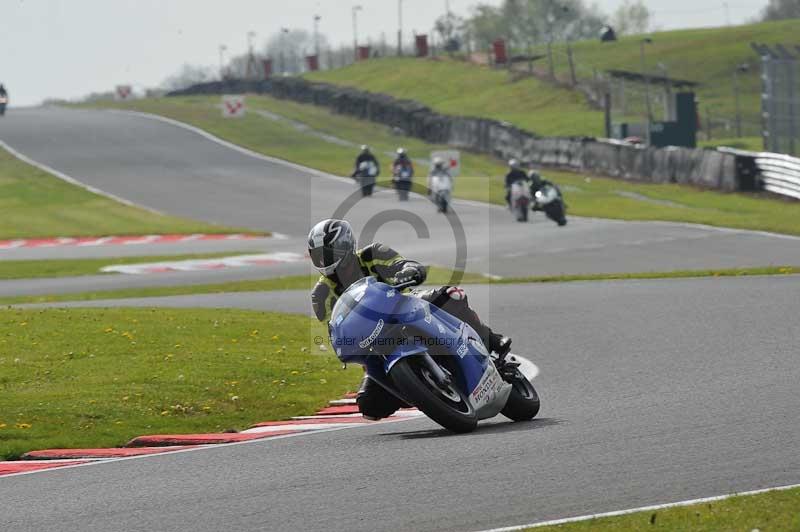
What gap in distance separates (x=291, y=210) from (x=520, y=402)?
33.0m

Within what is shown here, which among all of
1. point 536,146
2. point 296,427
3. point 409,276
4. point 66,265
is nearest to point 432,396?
point 409,276

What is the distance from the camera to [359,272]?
9547 millimetres

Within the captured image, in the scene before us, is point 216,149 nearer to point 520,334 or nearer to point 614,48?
point 614,48

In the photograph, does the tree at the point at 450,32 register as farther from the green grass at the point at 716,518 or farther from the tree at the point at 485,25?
the green grass at the point at 716,518

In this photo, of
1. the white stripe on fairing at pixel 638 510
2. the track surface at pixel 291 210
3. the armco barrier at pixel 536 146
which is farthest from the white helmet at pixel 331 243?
the armco barrier at pixel 536 146

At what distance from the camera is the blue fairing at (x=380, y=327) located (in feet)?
29.6

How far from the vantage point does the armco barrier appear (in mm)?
38750

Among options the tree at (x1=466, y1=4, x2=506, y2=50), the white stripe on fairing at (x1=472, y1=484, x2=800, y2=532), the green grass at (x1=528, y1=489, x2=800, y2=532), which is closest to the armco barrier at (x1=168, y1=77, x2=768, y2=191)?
the white stripe on fairing at (x1=472, y1=484, x2=800, y2=532)

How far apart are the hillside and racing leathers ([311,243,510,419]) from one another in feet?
158

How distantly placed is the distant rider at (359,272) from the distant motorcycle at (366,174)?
3529 centimetres

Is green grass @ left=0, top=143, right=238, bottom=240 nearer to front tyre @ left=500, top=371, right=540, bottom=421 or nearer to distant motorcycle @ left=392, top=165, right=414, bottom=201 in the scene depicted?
distant motorcycle @ left=392, top=165, right=414, bottom=201

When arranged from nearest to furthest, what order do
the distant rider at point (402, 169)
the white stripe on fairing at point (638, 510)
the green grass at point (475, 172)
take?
1. the white stripe on fairing at point (638, 510)
2. the green grass at point (475, 172)
3. the distant rider at point (402, 169)

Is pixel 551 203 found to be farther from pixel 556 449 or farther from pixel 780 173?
pixel 556 449

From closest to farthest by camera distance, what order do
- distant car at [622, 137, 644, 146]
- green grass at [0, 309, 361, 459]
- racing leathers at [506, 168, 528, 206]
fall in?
green grass at [0, 309, 361, 459], racing leathers at [506, 168, 528, 206], distant car at [622, 137, 644, 146]
